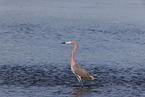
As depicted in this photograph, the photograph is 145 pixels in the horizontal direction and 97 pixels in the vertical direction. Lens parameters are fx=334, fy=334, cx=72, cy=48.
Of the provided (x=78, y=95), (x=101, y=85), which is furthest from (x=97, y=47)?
(x=78, y=95)

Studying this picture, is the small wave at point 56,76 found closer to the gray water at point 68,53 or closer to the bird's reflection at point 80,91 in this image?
the gray water at point 68,53

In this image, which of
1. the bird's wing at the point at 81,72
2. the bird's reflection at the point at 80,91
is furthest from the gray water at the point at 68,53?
the bird's wing at the point at 81,72

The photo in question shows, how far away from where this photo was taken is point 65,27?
2975 cm

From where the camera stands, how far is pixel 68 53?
19.6 metres

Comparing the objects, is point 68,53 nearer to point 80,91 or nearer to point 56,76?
point 56,76

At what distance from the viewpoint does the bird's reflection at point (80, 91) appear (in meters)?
12.3

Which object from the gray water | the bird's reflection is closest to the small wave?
the gray water

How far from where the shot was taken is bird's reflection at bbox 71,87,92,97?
12277 mm

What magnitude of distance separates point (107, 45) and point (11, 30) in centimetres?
912

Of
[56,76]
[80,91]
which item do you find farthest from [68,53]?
[80,91]

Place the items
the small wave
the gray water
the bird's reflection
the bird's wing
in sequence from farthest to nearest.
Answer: the small wave < the bird's wing < the gray water < the bird's reflection

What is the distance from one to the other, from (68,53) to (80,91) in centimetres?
712

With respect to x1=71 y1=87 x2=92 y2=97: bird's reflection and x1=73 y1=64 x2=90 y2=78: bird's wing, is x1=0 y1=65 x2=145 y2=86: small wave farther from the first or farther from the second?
x1=71 y1=87 x2=92 y2=97: bird's reflection

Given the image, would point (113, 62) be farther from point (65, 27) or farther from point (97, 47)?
point (65, 27)
